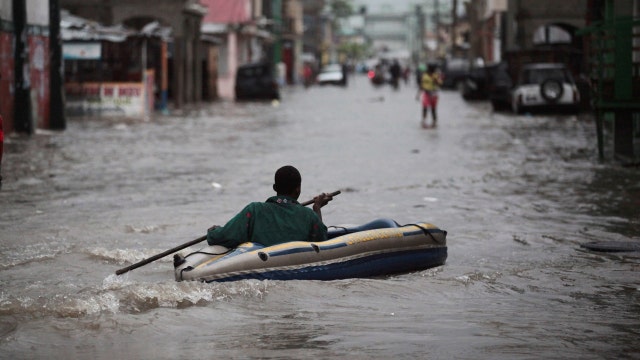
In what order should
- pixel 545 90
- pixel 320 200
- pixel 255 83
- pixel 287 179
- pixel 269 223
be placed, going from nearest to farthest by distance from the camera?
pixel 287 179 < pixel 269 223 < pixel 320 200 < pixel 545 90 < pixel 255 83

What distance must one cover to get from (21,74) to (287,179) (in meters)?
19.5

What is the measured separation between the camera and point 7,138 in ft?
88.5

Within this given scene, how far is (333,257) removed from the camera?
10070mm

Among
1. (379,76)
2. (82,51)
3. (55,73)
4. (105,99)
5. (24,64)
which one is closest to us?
(24,64)

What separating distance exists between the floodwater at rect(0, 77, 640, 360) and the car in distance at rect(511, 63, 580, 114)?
404 inches

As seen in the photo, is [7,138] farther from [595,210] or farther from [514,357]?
[514,357]

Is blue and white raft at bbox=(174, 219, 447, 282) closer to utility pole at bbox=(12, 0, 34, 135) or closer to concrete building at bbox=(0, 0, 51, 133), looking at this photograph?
concrete building at bbox=(0, 0, 51, 133)

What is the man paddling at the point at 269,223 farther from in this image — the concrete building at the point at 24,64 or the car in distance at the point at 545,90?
the car in distance at the point at 545,90

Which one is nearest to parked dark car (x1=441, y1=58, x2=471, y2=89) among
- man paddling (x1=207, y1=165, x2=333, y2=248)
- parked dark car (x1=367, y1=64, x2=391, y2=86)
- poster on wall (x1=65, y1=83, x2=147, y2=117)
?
parked dark car (x1=367, y1=64, x2=391, y2=86)

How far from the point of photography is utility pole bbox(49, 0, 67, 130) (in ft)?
98.9

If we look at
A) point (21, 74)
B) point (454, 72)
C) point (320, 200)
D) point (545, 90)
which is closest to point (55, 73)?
point (21, 74)

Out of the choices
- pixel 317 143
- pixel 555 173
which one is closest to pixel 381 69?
pixel 317 143

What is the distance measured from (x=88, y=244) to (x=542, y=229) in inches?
183

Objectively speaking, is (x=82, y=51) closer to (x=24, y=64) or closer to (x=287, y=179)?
(x=24, y=64)
